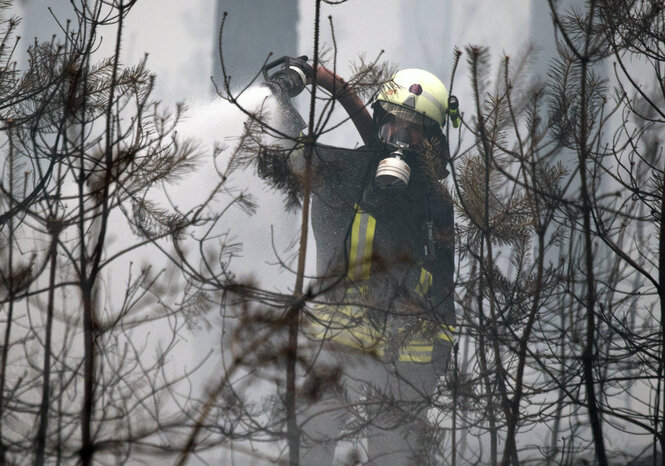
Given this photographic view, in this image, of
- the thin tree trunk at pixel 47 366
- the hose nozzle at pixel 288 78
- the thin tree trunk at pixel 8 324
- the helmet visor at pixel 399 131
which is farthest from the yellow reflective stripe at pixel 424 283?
the thin tree trunk at pixel 8 324

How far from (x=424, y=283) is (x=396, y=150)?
1.32 feet

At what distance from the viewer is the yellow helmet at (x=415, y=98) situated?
6.86ft

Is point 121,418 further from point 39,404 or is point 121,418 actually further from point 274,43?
point 274,43

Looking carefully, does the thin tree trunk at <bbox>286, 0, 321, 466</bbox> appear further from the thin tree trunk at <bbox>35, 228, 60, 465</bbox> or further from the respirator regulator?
the thin tree trunk at <bbox>35, 228, 60, 465</bbox>

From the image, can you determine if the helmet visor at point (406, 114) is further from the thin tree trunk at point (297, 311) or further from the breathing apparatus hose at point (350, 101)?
the thin tree trunk at point (297, 311)

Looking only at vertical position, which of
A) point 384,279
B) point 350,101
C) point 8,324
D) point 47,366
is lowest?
point 47,366

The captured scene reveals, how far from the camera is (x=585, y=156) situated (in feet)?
6.47

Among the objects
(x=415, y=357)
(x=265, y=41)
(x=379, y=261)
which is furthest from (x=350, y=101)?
(x=415, y=357)

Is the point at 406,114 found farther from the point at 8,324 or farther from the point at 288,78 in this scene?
the point at 8,324

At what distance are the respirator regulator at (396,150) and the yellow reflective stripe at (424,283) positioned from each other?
0.26 m

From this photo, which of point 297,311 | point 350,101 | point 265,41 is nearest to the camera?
point 297,311

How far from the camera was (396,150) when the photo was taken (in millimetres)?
2070

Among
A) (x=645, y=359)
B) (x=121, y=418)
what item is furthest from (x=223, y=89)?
(x=645, y=359)

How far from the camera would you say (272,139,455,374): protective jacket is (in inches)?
76.8
